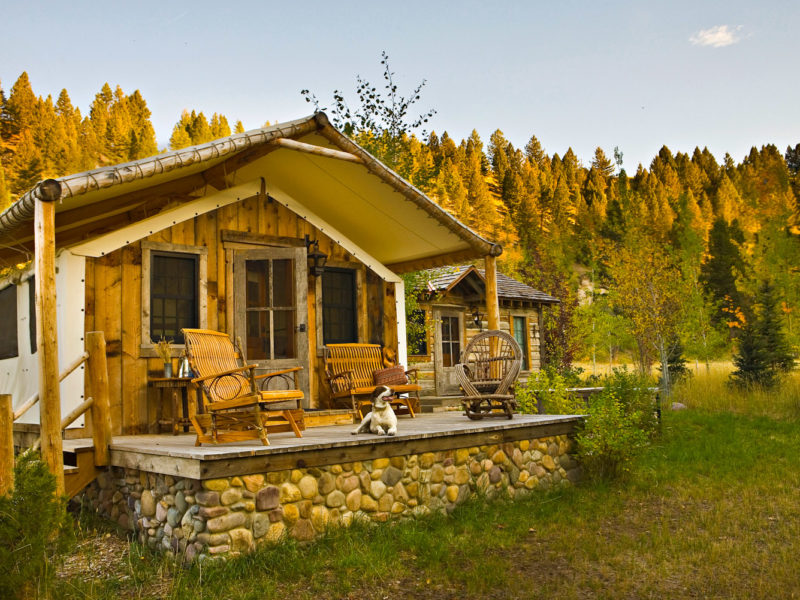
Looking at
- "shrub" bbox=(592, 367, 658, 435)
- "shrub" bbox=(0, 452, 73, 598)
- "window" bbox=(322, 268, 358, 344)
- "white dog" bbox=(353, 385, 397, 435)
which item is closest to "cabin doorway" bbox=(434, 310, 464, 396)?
"shrub" bbox=(592, 367, 658, 435)

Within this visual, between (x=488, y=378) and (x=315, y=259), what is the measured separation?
2.52 metres

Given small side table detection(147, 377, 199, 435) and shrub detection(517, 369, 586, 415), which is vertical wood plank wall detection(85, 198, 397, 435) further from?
shrub detection(517, 369, 586, 415)

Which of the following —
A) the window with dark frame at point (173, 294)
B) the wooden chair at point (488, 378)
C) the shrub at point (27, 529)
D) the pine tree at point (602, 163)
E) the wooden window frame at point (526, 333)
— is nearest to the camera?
the shrub at point (27, 529)

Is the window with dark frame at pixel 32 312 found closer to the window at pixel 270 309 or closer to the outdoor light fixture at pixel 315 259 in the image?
the window at pixel 270 309

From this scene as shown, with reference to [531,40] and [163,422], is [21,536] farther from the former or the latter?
[531,40]

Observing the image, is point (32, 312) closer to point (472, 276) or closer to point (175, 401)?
point (175, 401)

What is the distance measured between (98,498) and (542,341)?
13921 millimetres

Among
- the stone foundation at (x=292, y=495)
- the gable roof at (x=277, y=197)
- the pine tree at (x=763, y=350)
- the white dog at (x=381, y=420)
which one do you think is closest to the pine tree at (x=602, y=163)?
the pine tree at (x=763, y=350)

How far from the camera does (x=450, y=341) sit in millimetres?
15789

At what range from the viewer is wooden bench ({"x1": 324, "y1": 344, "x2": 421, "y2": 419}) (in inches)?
306

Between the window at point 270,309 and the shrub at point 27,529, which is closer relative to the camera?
the shrub at point 27,529

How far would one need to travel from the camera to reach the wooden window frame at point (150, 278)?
6.76 m

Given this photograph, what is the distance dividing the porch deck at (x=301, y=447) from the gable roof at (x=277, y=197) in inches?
77.2

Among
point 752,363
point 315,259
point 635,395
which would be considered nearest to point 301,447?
point 315,259
